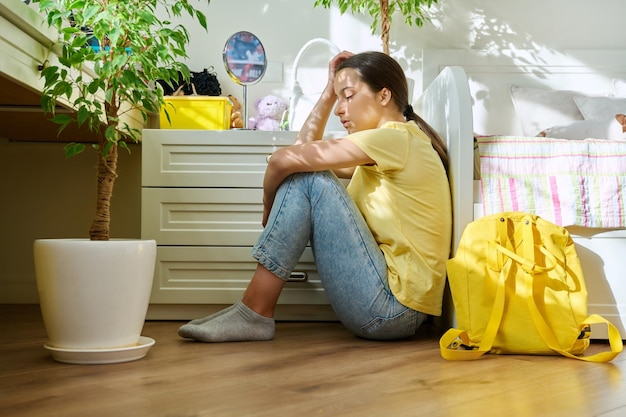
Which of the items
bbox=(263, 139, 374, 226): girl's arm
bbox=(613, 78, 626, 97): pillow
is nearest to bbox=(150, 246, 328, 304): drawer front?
bbox=(263, 139, 374, 226): girl's arm

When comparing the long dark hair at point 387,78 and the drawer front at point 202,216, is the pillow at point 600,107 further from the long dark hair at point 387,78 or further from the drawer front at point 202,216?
the drawer front at point 202,216

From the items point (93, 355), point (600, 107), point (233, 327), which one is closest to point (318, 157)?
point (233, 327)

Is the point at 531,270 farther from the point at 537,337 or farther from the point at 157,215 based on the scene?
the point at 157,215

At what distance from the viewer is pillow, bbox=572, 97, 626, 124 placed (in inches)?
111

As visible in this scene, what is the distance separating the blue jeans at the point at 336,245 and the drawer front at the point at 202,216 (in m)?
0.50

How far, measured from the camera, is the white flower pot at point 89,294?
163cm

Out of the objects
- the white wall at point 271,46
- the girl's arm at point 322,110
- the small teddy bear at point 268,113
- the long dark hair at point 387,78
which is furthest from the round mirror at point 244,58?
the long dark hair at point 387,78

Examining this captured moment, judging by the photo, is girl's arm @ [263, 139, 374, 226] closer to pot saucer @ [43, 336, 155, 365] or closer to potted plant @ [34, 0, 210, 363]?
potted plant @ [34, 0, 210, 363]

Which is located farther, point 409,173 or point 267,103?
point 267,103

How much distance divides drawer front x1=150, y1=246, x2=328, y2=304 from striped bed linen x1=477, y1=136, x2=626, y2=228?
676 millimetres

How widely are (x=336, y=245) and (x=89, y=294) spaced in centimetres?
Result: 65

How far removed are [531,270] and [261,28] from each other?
1.76 meters

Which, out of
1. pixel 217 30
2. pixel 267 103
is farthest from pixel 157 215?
pixel 217 30

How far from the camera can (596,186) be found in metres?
2.07
